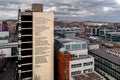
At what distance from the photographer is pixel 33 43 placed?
54906mm

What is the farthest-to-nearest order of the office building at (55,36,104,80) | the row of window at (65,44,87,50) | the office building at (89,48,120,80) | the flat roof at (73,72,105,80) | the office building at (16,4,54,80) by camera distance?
the row of window at (65,44,87,50) < the office building at (89,48,120,80) < the office building at (16,4,54,80) < the office building at (55,36,104,80) < the flat roof at (73,72,105,80)

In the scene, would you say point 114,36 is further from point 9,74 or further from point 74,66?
point 9,74

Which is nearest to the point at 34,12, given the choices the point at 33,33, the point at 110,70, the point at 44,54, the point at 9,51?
the point at 33,33

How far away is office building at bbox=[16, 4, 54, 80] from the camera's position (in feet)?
179

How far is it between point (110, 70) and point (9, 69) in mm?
51766

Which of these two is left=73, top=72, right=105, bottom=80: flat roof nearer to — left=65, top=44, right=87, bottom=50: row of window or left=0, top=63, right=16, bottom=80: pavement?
left=65, top=44, right=87, bottom=50: row of window

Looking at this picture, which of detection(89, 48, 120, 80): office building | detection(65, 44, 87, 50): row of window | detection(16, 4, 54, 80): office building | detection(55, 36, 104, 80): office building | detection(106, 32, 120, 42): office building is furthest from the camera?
detection(106, 32, 120, 42): office building

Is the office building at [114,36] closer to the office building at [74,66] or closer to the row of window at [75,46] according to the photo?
the row of window at [75,46]

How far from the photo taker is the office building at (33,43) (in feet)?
179

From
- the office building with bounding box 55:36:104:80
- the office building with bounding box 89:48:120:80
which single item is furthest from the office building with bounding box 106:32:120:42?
the office building with bounding box 55:36:104:80

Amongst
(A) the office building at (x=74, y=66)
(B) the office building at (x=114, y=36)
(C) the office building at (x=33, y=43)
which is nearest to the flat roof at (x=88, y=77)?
(A) the office building at (x=74, y=66)

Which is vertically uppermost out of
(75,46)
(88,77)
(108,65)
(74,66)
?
(75,46)

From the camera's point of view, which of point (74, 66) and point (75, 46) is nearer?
point (74, 66)

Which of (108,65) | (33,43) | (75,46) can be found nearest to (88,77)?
(75,46)
